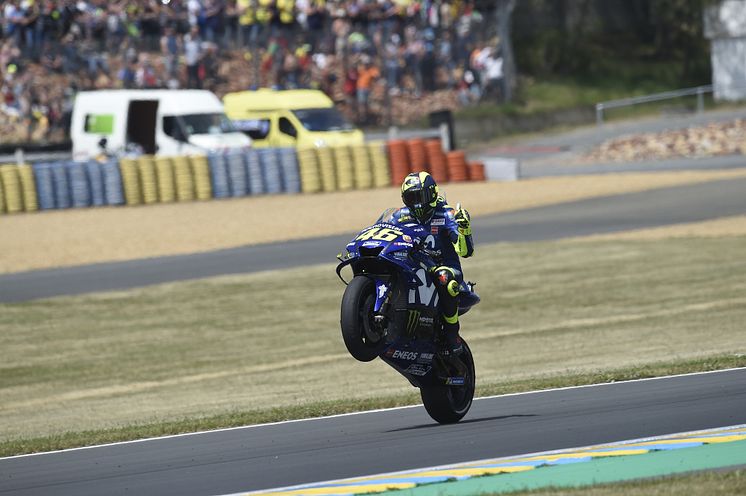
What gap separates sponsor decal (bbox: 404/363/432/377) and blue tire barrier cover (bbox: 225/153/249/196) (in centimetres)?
2236

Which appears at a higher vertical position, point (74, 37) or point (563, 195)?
point (74, 37)

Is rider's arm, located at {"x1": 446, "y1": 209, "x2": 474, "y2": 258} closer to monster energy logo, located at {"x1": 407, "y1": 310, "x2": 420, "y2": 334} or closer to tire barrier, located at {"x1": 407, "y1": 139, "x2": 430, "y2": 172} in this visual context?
monster energy logo, located at {"x1": 407, "y1": 310, "x2": 420, "y2": 334}

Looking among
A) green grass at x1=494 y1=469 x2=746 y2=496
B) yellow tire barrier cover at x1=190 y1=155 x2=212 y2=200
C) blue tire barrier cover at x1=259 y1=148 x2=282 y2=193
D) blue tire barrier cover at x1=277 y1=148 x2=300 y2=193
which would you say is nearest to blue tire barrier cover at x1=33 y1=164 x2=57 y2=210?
yellow tire barrier cover at x1=190 y1=155 x2=212 y2=200

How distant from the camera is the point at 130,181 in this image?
31312mm

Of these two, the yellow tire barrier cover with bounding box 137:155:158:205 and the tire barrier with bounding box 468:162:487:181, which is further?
the tire barrier with bounding box 468:162:487:181

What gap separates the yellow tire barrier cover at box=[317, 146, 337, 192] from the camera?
1261 inches

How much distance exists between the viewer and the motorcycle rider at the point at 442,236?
31.8ft

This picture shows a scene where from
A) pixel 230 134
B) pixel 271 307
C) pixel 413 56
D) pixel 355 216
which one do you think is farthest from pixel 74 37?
pixel 271 307

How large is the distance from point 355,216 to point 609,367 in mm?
15236

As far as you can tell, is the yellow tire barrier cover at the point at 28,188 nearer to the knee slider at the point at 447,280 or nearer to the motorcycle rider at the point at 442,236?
the motorcycle rider at the point at 442,236

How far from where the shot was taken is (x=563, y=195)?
30.5m

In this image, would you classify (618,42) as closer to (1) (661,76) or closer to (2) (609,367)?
(1) (661,76)

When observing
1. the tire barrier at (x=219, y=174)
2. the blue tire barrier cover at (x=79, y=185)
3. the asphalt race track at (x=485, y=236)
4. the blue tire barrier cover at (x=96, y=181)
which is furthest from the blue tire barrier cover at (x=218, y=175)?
the asphalt race track at (x=485, y=236)

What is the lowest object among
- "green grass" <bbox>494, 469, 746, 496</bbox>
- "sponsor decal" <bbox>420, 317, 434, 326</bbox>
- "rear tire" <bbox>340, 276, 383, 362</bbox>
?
"green grass" <bbox>494, 469, 746, 496</bbox>
